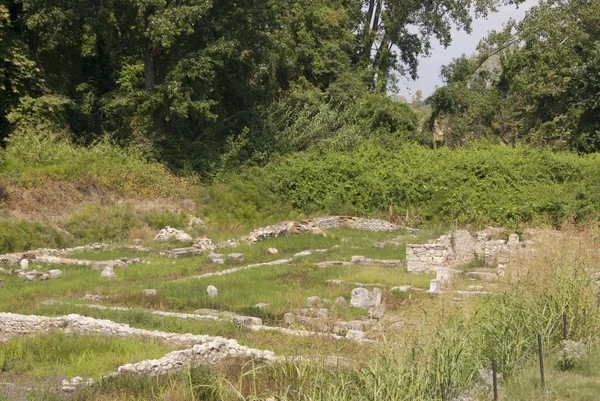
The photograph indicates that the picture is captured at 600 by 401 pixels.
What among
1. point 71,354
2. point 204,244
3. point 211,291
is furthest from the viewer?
point 204,244

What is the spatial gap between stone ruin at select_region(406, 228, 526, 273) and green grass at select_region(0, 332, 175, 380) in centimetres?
1091

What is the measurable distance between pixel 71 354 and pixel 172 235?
14.9m

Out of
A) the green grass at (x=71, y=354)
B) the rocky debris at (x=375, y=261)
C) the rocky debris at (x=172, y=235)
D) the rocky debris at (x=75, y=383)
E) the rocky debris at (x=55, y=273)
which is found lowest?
the green grass at (x=71, y=354)

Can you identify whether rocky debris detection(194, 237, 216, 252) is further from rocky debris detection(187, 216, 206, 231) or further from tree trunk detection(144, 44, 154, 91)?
tree trunk detection(144, 44, 154, 91)

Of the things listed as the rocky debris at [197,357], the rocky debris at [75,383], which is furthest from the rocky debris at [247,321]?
the rocky debris at [75,383]

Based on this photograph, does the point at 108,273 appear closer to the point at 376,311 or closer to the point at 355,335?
the point at 376,311

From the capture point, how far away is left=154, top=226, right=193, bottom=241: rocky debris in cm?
2681

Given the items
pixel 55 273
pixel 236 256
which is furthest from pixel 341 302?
pixel 55 273

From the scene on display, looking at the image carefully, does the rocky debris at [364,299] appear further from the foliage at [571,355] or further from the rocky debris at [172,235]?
the rocky debris at [172,235]

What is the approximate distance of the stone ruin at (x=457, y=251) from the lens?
22.3 meters

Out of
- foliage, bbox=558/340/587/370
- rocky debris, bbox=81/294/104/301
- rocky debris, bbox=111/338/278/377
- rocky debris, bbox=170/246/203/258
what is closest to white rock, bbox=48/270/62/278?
rocky debris, bbox=81/294/104/301

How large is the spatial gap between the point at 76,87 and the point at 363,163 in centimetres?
1400

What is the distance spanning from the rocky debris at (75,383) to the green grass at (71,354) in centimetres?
36

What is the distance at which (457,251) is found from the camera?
23812mm
